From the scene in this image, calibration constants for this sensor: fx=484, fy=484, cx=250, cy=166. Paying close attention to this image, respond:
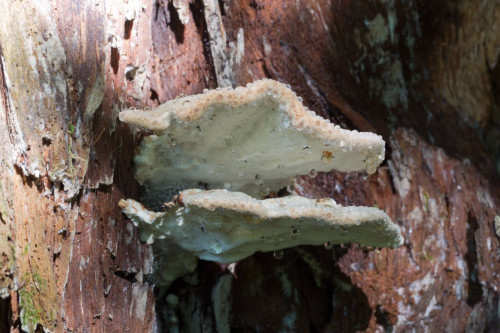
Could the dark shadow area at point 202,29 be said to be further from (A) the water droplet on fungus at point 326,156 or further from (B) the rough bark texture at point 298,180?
(A) the water droplet on fungus at point 326,156

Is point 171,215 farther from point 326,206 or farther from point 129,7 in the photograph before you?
point 129,7

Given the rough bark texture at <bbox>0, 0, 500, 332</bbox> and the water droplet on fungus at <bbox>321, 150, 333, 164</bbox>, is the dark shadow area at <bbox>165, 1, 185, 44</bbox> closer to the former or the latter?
the rough bark texture at <bbox>0, 0, 500, 332</bbox>

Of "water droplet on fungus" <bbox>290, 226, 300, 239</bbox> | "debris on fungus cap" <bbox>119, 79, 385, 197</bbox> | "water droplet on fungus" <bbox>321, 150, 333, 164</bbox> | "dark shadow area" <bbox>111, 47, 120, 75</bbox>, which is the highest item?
"dark shadow area" <bbox>111, 47, 120, 75</bbox>

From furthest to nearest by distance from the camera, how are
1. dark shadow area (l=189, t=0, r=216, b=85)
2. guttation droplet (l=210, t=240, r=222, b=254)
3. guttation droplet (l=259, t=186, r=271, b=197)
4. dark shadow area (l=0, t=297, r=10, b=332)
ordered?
1. dark shadow area (l=189, t=0, r=216, b=85)
2. guttation droplet (l=259, t=186, r=271, b=197)
3. guttation droplet (l=210, t=240, r=222, b=254)
4. dark shadow area (l=0, t=297, r=10, b=332)

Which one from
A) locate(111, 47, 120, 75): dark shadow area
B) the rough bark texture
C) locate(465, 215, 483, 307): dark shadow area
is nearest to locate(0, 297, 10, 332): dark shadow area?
the rough bark texture

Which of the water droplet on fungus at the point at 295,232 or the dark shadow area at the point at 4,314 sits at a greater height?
the water droplet on fungus at the point at 295,232

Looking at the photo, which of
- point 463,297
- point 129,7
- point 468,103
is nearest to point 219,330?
point 463,297

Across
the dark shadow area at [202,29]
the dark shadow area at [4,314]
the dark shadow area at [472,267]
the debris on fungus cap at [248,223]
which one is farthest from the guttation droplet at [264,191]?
the dark shadow area at [472,267]

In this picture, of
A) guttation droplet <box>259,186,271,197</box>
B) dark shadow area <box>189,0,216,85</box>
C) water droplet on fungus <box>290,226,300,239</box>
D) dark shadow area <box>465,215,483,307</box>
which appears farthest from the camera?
dark shadow area <box>465,215,483,307</box>

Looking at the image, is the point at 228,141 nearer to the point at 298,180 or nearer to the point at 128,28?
the point at 128,28
